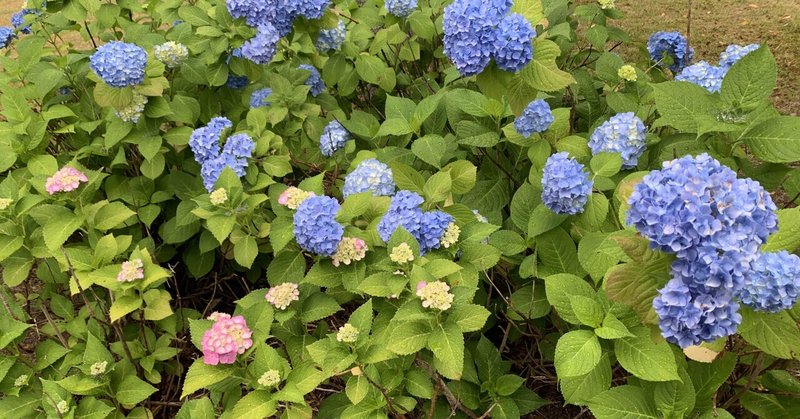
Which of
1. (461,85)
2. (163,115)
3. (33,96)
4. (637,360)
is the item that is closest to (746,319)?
(637,360)

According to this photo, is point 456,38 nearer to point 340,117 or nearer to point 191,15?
point 340,117

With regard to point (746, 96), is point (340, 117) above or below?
below

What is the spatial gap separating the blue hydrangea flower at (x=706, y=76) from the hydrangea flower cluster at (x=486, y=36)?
812mm

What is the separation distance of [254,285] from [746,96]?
2288mm

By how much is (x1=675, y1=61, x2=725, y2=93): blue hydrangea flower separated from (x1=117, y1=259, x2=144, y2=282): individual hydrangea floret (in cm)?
211

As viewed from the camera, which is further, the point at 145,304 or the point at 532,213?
the point at 145,304

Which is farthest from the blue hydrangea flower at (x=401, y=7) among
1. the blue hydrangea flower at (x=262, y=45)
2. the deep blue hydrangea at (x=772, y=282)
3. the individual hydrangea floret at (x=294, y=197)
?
the deep blue hydrangea at (x=772, y=282)

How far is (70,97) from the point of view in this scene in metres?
2.99

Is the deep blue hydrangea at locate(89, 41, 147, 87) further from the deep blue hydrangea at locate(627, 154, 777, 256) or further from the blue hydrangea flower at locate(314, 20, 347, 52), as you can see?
the deep blue hydrangea at locate(627, 154, 777, 256)

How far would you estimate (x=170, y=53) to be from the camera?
8.49 feet

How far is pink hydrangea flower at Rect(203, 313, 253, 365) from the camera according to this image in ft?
5.67

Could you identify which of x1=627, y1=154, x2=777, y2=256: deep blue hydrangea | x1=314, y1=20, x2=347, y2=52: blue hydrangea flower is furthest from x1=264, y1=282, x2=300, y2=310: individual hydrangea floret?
x1=314, y1=20, x2=347, y2=52: blue hydrangea flower

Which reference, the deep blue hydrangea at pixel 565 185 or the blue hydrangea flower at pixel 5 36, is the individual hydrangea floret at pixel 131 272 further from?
the blue hydrangea flower at pixel 5 36

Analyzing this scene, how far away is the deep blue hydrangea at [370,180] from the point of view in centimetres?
209
